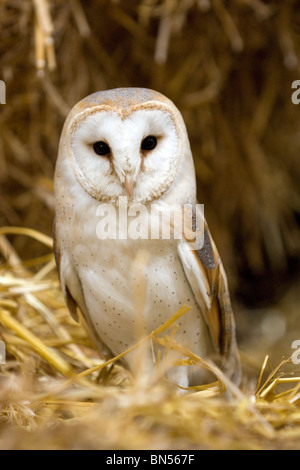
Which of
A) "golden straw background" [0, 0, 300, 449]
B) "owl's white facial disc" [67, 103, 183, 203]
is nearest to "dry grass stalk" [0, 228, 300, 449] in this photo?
"golden straw background" [0, 0, 300, 449]

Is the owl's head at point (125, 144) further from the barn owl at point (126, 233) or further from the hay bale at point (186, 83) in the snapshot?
the hay bale at point (186, 83)

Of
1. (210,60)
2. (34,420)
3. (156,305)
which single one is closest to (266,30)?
(210,60)

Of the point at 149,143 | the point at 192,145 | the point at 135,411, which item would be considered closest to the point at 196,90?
the point at 192,145

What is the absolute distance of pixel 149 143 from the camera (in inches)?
40.9

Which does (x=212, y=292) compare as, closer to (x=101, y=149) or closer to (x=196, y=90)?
(x=101, y=149)

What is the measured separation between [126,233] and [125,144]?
196 mm

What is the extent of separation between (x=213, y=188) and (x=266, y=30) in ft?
1.88

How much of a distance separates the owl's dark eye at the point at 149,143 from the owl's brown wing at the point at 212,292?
0.20m

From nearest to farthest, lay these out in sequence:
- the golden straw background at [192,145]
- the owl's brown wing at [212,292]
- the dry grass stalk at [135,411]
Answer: the dry grass stalk at [135,411]
the owl's brown wing at [212,292]
the golden straw background at [192,145]

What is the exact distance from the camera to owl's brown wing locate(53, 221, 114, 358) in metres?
1.20

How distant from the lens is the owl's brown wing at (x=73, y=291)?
1201mm

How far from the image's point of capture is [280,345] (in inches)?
77.6

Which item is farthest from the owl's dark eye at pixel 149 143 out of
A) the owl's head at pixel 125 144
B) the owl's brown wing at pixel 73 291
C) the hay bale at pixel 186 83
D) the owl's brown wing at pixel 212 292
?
the hay bale at pixel 186 83

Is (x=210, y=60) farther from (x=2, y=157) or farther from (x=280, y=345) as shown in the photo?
(x=280, y=345)
